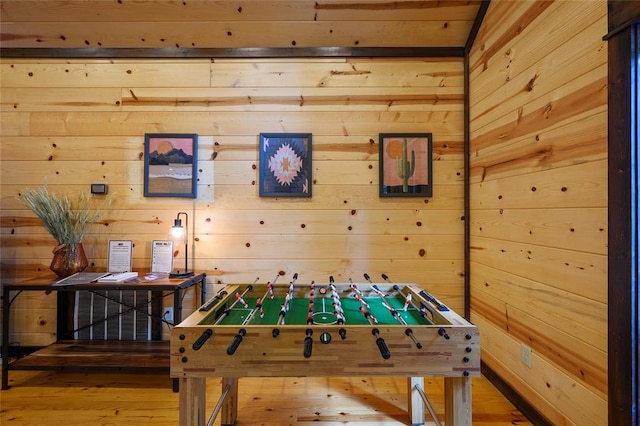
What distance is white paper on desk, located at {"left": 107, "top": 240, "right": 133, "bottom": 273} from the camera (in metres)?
2.49

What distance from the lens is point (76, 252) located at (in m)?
2.38

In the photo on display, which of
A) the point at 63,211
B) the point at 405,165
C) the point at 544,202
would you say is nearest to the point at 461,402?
the point at 544,202

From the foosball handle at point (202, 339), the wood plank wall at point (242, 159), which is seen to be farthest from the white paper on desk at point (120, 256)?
the foosball handle at point (202, 339)

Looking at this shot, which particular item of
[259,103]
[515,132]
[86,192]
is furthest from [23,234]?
[515,132]

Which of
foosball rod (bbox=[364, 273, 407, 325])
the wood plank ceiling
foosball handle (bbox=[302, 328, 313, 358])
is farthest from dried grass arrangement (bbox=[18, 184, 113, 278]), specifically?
foosball rod (bbox=[364, 273, 407, 325])

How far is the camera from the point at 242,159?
8.58ft

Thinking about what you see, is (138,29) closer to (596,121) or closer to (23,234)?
A: (23,234)

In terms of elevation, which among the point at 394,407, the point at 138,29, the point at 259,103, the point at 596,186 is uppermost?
the point at 138,29

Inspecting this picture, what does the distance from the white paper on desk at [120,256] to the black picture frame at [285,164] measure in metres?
1.23

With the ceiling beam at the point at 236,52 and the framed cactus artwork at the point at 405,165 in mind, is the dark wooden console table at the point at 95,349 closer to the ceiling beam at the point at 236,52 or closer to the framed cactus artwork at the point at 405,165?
the framed cactus artwork at the point at 405,165

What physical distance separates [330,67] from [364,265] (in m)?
1.75

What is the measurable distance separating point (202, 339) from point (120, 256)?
1785 mm

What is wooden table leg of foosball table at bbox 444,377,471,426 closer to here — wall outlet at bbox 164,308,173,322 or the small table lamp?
the small table lamp

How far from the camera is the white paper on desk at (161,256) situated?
98.7 inches
